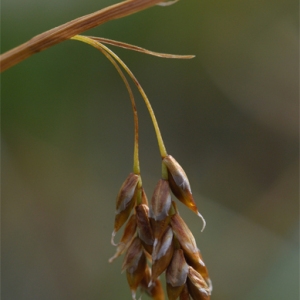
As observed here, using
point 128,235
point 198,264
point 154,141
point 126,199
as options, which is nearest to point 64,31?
point 126,199

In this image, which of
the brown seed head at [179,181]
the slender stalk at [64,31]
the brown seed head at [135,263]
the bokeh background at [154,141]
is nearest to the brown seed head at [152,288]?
the brown seed head at [135,263]

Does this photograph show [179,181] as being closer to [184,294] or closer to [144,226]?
[144,226]

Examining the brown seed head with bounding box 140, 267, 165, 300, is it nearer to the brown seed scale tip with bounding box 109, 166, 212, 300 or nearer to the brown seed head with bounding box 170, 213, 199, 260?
the brown seed scale tip with bounding box 109, 166, 212, 300

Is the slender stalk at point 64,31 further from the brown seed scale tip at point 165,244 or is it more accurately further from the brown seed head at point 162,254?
the brown seed head at point 162,254

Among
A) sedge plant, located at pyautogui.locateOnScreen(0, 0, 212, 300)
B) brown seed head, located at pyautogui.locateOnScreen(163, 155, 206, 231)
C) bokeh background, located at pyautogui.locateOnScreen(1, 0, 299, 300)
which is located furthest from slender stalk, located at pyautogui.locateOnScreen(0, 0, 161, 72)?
bokeh background, located at pyautogui.locateOnScreen(1, 0, 299, 300)

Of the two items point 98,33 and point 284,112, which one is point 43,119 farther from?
point 284,112
